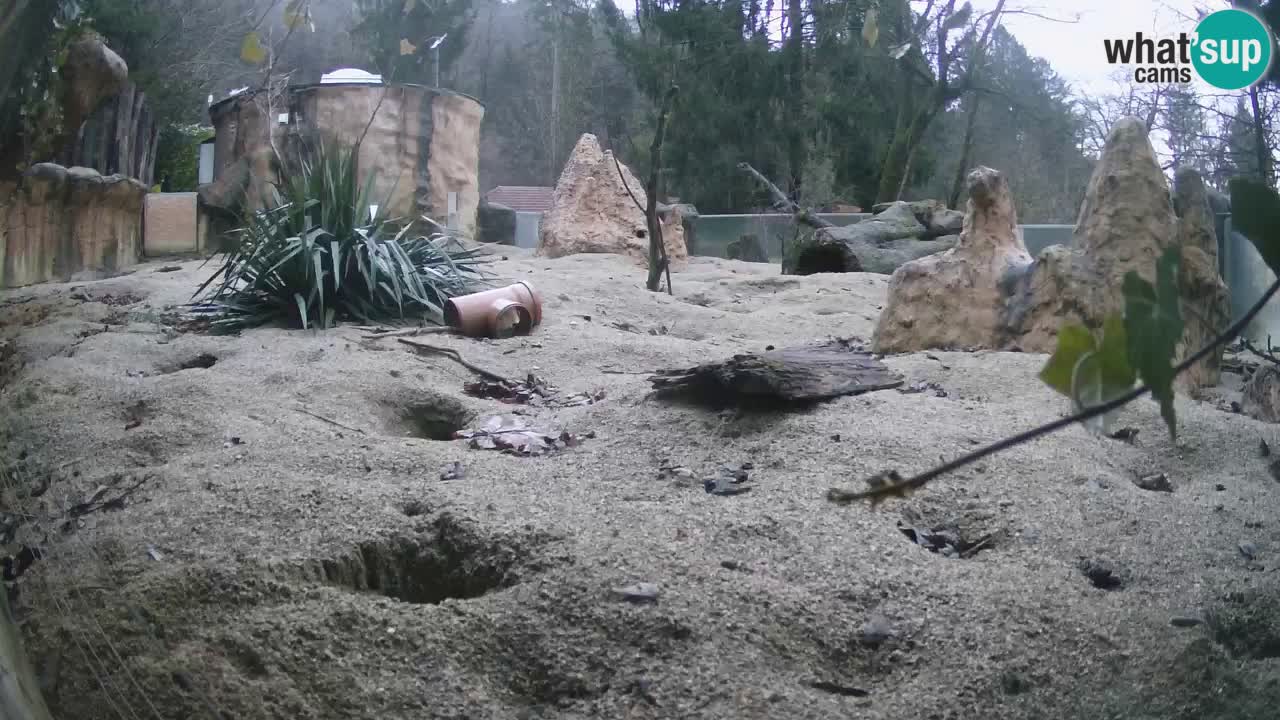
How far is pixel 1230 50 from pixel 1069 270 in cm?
222

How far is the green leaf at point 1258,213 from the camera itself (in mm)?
782

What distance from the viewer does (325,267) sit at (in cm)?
495

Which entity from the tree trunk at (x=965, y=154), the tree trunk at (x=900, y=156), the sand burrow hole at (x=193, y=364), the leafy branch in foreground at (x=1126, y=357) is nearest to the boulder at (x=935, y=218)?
the tree trunk at (x=965, y=154)

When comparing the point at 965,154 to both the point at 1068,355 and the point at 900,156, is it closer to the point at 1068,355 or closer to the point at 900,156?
the point at 900,156

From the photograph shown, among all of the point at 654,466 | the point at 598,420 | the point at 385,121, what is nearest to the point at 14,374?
the point at 598,420

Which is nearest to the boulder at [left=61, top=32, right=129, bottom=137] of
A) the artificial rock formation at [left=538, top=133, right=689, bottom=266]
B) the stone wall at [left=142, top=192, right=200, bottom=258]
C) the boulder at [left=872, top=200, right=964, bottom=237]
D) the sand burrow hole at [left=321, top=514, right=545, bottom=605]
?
the stone wall at [left=142, top=192, right=200, bottom=258]

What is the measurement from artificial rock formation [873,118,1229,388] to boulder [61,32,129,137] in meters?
4.14

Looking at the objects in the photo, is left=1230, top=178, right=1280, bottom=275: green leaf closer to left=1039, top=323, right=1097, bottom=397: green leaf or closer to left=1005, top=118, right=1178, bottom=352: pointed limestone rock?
left=1039, top=323, right=1097, bottom=397: green leaf

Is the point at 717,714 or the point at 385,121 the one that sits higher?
the point at 385,121

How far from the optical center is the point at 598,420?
309 cm

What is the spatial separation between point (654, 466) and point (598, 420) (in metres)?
0.51

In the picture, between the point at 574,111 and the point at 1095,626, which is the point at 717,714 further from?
the point at 574,111

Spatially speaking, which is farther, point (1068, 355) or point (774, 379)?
point (774, 379)

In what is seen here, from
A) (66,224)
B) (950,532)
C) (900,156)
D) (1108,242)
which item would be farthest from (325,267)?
(900,156)
